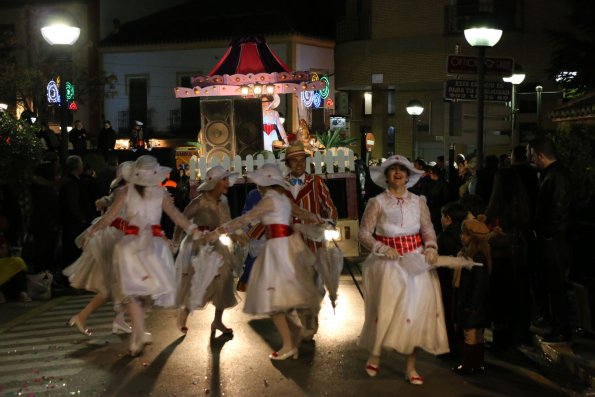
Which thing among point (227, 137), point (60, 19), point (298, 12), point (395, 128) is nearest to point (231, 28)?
point (298, 12)

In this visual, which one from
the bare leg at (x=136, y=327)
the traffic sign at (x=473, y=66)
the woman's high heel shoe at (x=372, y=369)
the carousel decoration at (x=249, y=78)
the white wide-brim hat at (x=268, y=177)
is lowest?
the woman's high heel shoe at (x=372, y=369)

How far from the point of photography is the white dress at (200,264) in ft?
31.5

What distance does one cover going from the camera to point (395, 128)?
36938 millimetres

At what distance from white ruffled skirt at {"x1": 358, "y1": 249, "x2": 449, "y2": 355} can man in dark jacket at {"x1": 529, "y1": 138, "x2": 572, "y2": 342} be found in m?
1.82

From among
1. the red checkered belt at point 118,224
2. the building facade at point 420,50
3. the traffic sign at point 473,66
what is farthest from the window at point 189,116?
the red checkered belt at point 118,224

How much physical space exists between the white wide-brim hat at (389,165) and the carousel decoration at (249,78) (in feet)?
38.0

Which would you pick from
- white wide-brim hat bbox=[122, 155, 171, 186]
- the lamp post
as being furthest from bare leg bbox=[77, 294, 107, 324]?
the lamp post

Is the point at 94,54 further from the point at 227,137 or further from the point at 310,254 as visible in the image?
the point at 310,254

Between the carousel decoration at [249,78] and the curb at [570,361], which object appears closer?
the curb at [570,361]

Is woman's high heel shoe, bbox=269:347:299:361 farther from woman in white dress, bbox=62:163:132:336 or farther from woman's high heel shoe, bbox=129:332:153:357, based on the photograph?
woman in white dress, bbox=62:163:132:336

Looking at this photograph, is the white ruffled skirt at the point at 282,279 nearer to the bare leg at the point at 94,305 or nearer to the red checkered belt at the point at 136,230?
the red checkered belt at the point at 136,230

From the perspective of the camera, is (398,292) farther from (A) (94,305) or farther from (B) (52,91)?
(B) (52,91)

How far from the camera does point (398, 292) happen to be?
25.3ft

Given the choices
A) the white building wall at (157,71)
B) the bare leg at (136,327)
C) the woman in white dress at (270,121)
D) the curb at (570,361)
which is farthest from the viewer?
the white building wall at (157,71)
